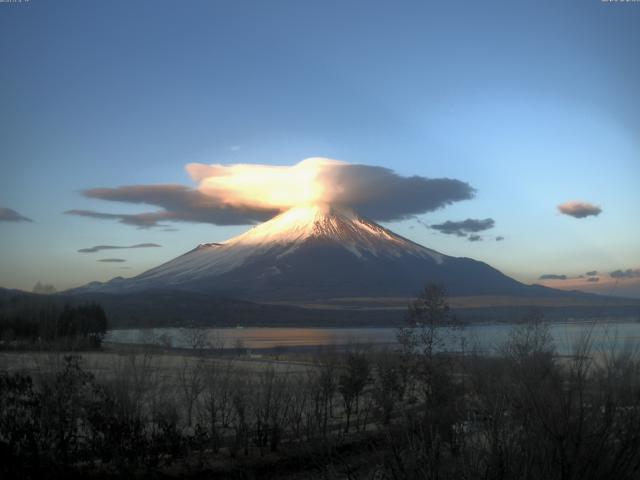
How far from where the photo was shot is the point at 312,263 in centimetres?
19112

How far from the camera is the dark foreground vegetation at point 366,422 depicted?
205 inches

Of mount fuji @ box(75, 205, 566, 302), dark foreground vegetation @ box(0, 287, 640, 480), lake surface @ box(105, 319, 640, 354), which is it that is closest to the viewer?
dark foreground vegetation @ box(0, 287, 640, 480)

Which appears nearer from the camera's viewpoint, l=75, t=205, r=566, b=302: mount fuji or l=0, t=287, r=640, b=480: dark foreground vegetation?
l=0, t=287, r=640, b=480: dark foreground vegetation

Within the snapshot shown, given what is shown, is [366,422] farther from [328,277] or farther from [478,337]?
[328,277]

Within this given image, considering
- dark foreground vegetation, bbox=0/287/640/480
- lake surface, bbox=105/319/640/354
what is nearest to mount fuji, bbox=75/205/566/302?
lake surface, bbox=105/319/640/354

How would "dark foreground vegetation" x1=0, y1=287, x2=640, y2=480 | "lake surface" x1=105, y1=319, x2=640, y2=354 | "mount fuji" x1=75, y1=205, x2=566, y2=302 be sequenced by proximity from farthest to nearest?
"mount fuji" x1=75, y1=205, x2=566, y2=302 < "lake surface" x1=105, y1=319, x2=640, y2=354 < "dark foreground vegetation" x1=0, y1=287, x2=640, y2=480

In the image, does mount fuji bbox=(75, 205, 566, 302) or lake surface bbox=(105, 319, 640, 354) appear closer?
lake surface bbox=(105, 319, 640, 354)

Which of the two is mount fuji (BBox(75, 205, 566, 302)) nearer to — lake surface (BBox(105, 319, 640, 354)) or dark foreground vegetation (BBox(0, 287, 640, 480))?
lake surface (BBox(105, 319, 640, 354))

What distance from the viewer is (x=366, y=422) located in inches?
722

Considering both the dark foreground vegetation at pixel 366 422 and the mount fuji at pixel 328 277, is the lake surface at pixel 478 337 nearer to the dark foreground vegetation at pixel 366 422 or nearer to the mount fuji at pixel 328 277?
the dark foreground vegetation at pixel 366 422

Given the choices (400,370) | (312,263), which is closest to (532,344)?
(400,370)

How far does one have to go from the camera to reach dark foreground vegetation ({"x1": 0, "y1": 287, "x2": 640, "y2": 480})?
5219 millimetres

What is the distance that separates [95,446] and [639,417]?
30.3ft

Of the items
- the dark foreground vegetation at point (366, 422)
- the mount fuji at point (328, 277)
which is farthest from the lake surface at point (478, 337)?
the mount fuji at point (328, 277)
